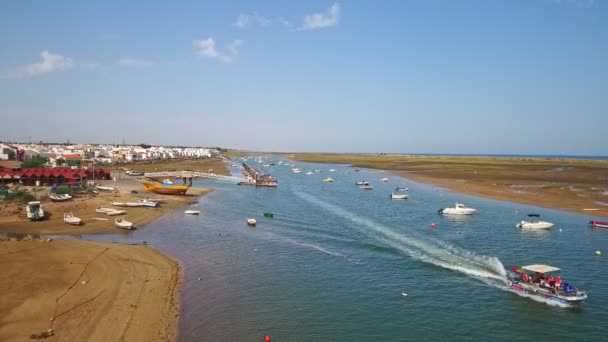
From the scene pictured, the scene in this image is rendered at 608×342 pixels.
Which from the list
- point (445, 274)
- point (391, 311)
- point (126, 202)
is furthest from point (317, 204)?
point (391, 311)

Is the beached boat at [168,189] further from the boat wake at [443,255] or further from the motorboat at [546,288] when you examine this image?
the motorboat at [546,288]

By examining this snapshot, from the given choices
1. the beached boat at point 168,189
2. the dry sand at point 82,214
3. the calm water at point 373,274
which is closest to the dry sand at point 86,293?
the calm water at point 373,274

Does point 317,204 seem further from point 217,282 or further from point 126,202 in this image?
point 217,282

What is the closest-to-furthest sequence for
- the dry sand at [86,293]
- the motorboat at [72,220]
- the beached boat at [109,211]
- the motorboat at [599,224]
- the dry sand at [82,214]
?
1. the dry sand at [86,293]
2. the dry sand at [82,214]
3. the motorboat at [72,220]
4. the motorboat at [599,224]
5. the beached boat at [109,211]

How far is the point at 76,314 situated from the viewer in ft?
71.9

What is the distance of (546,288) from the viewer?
2617 centimetres

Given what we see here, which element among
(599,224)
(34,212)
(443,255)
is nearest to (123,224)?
(34,212)

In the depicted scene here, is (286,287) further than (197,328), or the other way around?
(286,287)

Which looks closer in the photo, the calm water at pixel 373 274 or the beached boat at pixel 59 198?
the calm water at pixel 373 274

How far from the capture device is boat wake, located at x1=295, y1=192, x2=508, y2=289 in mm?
30422

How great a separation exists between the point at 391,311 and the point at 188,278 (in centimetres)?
1407

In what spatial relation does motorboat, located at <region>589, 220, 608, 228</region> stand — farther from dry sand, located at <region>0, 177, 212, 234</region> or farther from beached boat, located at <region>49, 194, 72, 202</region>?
beached boat, located at <region>49, 194, 72, 202</region>

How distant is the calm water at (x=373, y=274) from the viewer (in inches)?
875

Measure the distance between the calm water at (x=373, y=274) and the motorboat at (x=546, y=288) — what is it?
26.1 inches
